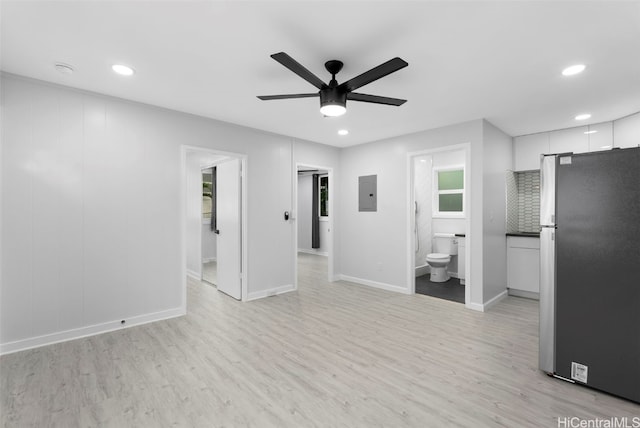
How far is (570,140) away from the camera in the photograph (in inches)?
173

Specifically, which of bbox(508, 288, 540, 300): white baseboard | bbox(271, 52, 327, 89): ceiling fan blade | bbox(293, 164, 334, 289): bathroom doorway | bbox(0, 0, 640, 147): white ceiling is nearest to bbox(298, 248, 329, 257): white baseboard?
bbox(293, 164, 334, 289): bathroom doorway

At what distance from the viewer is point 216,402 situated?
2.07 m

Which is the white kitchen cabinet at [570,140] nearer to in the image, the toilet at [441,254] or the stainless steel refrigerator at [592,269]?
the toilet at [441,254]

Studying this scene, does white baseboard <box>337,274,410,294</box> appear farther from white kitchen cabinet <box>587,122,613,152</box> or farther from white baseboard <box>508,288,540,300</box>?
white kitchen cabinet <box>587,122,613,152</box>

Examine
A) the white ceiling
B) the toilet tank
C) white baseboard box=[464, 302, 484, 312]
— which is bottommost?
white baseboard box=[464, 302, 484, 312]

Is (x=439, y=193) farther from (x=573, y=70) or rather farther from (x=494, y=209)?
(x=573, y=70)

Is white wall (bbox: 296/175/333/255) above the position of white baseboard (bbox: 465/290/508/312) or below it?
above

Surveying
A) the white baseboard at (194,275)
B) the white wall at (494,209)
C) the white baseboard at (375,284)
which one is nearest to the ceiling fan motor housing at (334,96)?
the white wall at (494,209)

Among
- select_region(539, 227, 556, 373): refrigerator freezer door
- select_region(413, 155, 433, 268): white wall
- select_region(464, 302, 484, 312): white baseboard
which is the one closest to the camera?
select_region(539, 227, 556, 373): refrigerator freezer door

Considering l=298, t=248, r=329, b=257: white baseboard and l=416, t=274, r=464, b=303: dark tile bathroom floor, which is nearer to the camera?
l=416, t=274, r=464, b=303: dark tile bathroom floor

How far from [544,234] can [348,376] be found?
1.91 m

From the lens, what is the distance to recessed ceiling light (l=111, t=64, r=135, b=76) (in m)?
2.59

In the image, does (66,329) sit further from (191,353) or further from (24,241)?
(191,353)

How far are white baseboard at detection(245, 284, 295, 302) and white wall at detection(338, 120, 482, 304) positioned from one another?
49.8 inches
